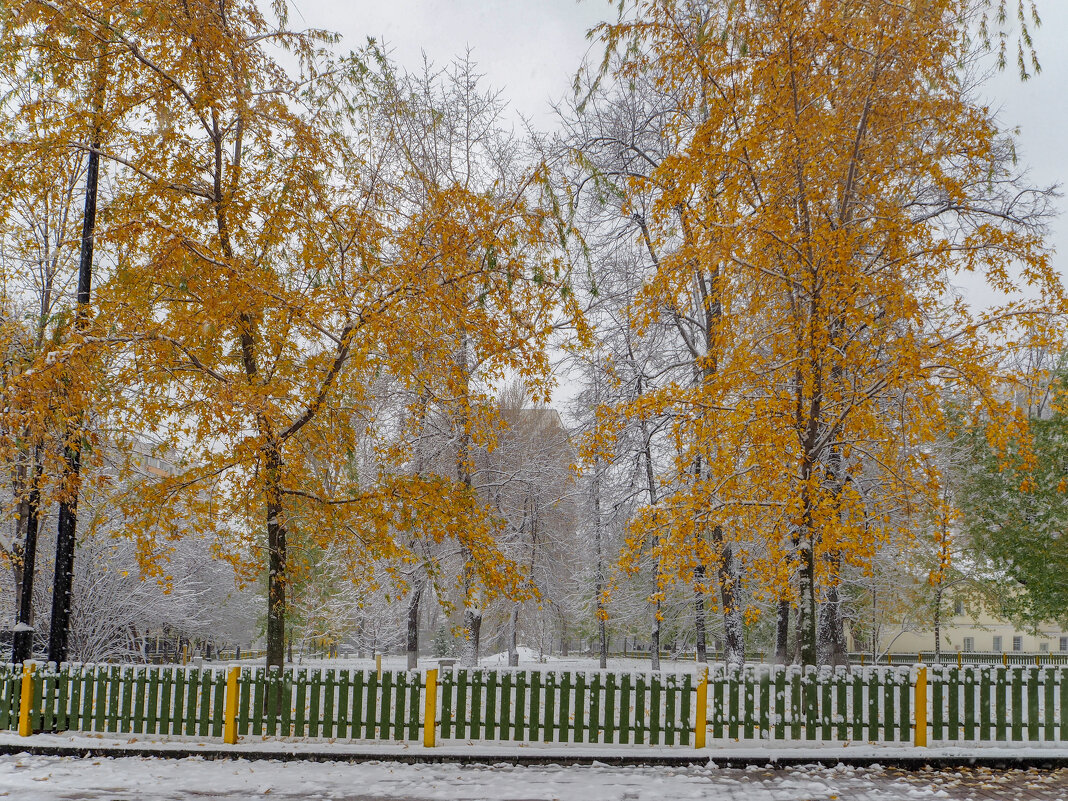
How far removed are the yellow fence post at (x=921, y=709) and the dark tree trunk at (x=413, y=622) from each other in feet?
39.1

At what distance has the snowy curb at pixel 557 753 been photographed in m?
9.46

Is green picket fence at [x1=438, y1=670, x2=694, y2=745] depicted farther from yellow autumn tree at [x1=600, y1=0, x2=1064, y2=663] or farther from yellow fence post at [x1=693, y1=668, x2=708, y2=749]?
yellow autumn tree at [x1=600, y1=0, x2=1064, y2=663]

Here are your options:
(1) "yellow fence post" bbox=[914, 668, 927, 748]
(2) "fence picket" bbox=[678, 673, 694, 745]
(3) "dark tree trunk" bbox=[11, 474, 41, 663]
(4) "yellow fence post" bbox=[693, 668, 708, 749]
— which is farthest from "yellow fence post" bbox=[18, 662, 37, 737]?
(1) "yellow fence post" bbox=[914, 668, 927, 748]

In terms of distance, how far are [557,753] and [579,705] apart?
2.34 ft

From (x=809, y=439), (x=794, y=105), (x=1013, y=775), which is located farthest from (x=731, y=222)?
(x=1013, y=775)

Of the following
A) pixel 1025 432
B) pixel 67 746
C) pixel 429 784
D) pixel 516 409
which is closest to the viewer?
pixel 429 784

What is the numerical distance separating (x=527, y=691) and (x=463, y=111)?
557 inches

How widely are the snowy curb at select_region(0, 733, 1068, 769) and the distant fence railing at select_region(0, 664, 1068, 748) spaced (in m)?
0.27

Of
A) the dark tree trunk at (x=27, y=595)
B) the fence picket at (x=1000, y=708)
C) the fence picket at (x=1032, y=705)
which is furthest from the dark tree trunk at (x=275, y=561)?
the fence picket at (x=1032, y=705)

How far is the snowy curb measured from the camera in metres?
9.46

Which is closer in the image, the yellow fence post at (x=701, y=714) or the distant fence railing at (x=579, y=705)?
the yellow fence post at (x=701, y=714)

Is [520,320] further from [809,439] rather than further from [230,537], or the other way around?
[230,537]

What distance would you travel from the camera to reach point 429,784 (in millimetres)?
8750

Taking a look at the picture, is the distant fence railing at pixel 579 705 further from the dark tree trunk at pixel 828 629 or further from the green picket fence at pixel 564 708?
the dark tree trunk at pixel 828 629
